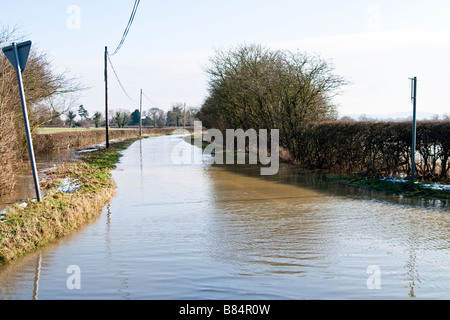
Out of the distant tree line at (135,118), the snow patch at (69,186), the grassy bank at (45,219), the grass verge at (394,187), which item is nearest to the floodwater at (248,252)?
the grassy bank at (45,219)

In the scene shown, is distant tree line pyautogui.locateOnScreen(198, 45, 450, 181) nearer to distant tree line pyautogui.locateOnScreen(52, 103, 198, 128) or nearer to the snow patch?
the snow patch

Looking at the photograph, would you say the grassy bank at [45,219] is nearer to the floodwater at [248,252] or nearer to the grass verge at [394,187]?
the floodwater at [248,252]

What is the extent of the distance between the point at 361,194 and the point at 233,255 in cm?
750

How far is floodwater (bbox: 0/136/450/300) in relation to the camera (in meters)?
5.36

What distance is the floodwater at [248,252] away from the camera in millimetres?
5363

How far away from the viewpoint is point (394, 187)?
44.4 ft

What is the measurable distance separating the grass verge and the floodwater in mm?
884

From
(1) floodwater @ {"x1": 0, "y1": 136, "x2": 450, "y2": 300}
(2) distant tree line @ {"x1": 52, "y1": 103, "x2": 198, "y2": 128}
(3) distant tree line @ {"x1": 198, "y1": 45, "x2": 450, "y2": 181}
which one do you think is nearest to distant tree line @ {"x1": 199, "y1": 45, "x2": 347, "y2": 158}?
(3) distant tree line @ {"x1": 198, "y1": 45, "x2": 450, "y2": 181}

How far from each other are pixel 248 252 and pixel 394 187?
828 cm

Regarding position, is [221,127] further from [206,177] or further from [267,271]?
[267,271]

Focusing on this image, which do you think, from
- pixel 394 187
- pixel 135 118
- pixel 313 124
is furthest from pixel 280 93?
pixel 135 118

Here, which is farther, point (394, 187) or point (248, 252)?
point (394, 187)

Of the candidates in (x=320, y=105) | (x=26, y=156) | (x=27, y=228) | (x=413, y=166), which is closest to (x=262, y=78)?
(x=320, y=105)

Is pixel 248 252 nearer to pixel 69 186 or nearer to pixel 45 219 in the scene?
pixel 45 219
